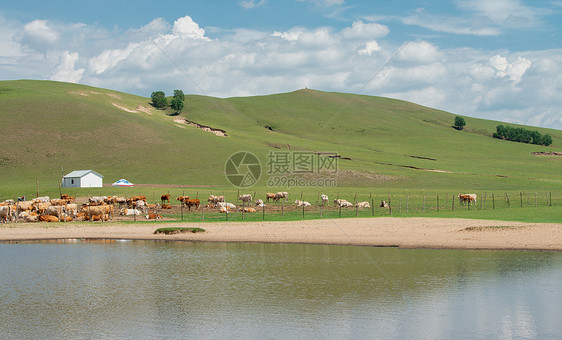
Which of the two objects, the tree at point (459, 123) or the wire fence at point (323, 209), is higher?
the tree at point (459, 123)

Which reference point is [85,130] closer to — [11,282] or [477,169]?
[477,169]

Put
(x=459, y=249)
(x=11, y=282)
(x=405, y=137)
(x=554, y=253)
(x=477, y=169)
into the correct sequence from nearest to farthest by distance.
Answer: (x=11, y=282) → (x=554, y=253) → (x=459, y=249) → (x=477, y=169) → (x=405, y=137)

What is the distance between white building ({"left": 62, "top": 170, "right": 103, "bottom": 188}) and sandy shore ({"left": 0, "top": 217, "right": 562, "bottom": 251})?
117ft

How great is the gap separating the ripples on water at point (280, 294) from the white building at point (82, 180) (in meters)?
50.0

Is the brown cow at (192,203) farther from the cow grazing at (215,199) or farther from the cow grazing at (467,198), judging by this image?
the cow grazing at (467,198)

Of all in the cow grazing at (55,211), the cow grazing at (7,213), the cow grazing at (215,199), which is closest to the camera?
the cow grazing at (7,213)

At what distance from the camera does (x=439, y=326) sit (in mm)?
16266

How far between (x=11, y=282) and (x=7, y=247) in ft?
36.1

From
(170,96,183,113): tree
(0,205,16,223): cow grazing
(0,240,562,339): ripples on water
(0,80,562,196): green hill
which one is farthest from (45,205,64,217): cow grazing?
(170,96,183,113): tree

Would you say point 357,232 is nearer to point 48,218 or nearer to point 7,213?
point 48,218

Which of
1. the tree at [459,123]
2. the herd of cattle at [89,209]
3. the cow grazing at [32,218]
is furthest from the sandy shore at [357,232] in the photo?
the tree at [459,123]

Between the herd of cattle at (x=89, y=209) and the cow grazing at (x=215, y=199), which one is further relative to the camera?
the cow grazing at (x=215, y=199)

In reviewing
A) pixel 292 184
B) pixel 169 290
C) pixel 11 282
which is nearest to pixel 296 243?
pixel 169 290

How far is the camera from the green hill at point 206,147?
90062 mm
